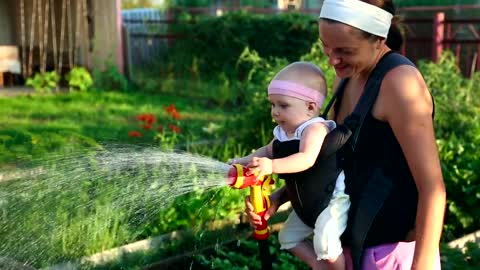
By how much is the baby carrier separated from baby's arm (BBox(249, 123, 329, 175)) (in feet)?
0.19

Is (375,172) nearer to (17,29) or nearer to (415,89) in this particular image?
(415,89)

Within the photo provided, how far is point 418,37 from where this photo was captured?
1177 centimetres

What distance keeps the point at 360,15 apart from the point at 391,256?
30.7 inches

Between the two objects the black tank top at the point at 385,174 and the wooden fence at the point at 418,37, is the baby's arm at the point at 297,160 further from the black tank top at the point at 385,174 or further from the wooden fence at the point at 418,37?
the wooden fence at the point at 418,37

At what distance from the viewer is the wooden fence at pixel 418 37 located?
36.6 feet

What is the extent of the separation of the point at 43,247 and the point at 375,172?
99.1 inches

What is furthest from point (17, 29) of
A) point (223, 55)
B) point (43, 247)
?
point (43, 247)

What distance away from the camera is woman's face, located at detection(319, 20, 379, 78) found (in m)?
2.21

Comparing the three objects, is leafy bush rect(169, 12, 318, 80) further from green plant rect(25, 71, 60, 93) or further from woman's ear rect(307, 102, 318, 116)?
woman's ear rect(307, 102, 318, 116)

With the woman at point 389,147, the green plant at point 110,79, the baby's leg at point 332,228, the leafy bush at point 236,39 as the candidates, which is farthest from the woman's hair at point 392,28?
the green plant at point 110,79

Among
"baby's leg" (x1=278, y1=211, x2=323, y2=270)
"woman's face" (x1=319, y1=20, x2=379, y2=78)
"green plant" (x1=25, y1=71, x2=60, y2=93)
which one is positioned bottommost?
"green plant" (x1=25, y1=71, x2=60, y2=93)

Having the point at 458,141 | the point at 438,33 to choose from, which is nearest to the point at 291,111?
the point at 458,141

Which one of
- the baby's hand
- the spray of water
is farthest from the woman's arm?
the spray of water

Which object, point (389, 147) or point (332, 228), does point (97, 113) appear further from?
point (389, 147)
